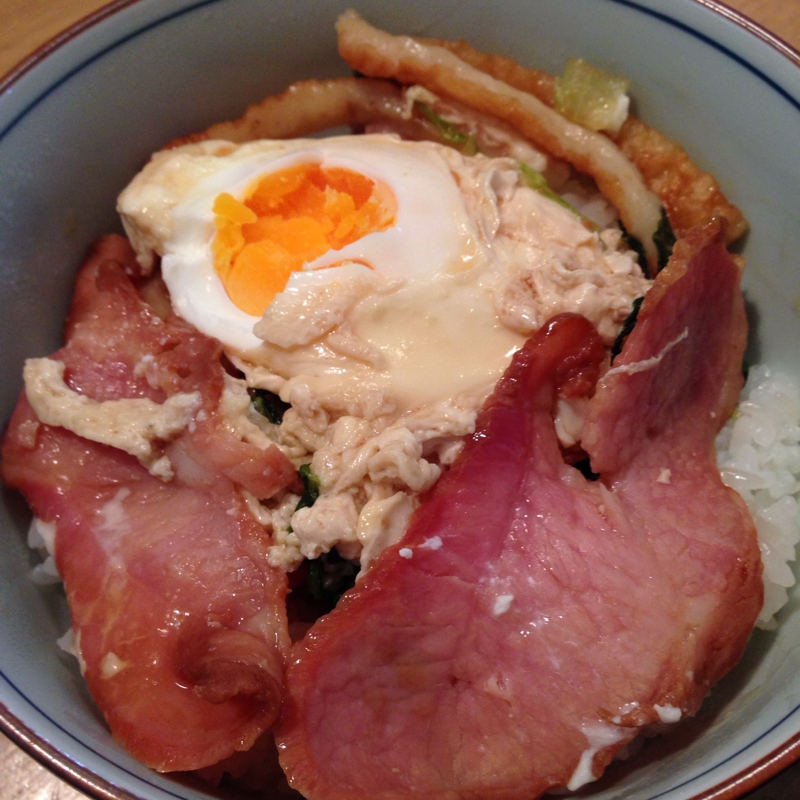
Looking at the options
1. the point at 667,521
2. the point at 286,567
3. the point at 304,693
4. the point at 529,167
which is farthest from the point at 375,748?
the point at 529,167

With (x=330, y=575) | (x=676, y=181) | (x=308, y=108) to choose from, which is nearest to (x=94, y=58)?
(x=308, y=108)

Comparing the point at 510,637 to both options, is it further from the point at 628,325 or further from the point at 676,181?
the point at 676,181

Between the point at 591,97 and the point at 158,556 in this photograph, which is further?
the point at 591,97

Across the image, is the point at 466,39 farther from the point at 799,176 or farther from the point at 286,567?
the point at 286,567

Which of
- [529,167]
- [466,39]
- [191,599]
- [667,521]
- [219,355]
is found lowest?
[191,599]

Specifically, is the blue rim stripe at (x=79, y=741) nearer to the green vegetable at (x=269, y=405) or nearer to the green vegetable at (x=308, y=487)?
the green vegetable at (x=308, y=487)

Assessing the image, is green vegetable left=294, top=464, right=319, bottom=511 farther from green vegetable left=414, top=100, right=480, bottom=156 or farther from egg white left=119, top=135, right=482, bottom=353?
green vegetable left=414, top=100, right=480, bottom=156

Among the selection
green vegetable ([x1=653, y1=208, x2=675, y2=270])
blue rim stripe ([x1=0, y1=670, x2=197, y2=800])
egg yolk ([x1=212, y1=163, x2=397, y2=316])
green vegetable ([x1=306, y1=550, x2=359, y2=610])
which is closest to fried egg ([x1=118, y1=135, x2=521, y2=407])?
egg yolk ([x1=212, y1=163, x2=397, y2=316])
